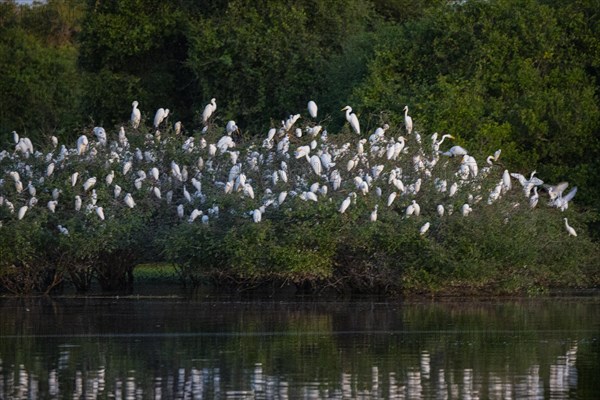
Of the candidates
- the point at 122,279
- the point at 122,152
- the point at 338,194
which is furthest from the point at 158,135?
the point at 338,194

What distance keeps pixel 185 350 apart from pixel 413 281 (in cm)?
682

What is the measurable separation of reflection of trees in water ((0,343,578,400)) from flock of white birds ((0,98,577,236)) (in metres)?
7.86

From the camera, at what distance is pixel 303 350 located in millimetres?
14828

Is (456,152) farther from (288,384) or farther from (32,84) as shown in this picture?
(32,84)

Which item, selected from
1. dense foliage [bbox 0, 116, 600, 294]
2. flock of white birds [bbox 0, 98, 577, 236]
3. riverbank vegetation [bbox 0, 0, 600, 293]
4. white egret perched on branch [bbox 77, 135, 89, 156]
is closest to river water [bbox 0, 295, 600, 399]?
dense foliage [bbox 0, 116, 600, 294]

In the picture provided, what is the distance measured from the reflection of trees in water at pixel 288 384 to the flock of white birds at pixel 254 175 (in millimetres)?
7862

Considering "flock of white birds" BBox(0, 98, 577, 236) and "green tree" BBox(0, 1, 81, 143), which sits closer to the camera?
"flock of white birds" BBox(0, 98, 577, 236)

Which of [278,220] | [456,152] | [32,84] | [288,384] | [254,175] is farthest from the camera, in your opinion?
[32,84]

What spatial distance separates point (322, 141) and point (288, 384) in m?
11.2

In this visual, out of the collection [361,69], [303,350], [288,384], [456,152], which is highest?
[361,69]

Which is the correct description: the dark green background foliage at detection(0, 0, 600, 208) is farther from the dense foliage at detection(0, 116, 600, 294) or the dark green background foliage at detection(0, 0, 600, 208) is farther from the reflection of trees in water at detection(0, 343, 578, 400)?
the reflection of trees in water at detection(0, 343, 578, 400)

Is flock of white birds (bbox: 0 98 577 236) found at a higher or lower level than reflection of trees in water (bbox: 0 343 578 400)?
higher

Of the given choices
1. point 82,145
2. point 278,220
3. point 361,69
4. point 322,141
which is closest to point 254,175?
point 322,141

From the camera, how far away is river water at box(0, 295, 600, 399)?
1212 centimetres
